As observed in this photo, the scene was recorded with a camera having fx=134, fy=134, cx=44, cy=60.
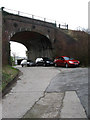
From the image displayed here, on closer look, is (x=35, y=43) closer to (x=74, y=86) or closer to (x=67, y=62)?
(x=67, y=62)

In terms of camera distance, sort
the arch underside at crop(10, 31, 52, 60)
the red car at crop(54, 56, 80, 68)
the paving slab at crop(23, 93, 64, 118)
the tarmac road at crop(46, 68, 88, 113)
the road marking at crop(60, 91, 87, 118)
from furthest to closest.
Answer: the arch underside at crop(10, 31, 52, 60)
the red car at crop(54, 56, 80, 68)
the tarmac road at crop(46, 68, 88, 113)
the paving slab at crop(23, 93, 64, 118)
the road marking at crop(60, 91, 87, 118)

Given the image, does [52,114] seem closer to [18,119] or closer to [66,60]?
[18,119]

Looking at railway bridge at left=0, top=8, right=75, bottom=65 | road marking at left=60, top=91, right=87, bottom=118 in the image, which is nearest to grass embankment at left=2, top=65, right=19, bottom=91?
road marking at left=60, top=91, right=87, bottom=118

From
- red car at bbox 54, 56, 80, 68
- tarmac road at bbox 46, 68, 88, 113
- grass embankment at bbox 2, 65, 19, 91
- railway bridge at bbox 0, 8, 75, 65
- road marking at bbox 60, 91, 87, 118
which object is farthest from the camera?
railway bridge at bbox 0, 8, 75, 65

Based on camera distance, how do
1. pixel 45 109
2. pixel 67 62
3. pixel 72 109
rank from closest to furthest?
pixel 72 109 → pixel 45 109 → pixel 67 62

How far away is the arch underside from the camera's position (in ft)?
78.6

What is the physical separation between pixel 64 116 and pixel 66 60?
14.0 metres

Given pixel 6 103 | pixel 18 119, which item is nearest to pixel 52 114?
pixel 18 119

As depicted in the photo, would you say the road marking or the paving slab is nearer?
the road marking

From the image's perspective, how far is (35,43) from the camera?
27531mm

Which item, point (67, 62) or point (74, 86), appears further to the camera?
point (67, 62)

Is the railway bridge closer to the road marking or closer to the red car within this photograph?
the red car

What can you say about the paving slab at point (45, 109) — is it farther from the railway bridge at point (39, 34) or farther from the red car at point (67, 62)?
the railway bridge at point (39, 34)

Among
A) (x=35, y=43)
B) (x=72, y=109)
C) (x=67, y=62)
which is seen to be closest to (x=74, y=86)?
(x=72, y=109)
